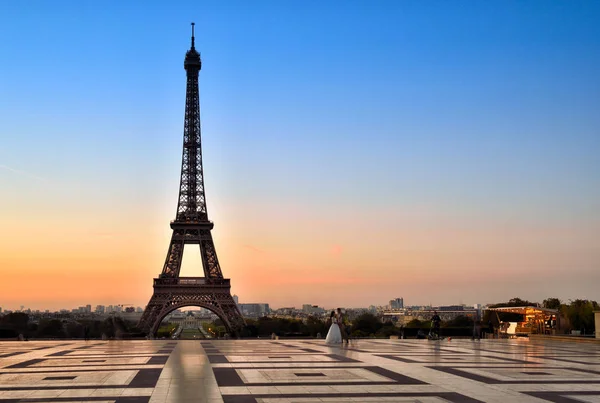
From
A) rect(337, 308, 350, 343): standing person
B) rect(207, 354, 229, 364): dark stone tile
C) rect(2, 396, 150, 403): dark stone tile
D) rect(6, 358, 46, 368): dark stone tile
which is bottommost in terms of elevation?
rect(6, 358, 46, 368): dark stone tile

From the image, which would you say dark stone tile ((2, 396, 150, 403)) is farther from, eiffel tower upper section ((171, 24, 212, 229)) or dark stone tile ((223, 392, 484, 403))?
eiffel tower upper section ((171, 24, 212, 229))

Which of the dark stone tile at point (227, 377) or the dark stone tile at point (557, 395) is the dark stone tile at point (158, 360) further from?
the dark stone tile at point (557, 395)

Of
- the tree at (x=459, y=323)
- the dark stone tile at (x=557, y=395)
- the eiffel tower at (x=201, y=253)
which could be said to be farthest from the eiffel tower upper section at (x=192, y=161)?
the dark stone tile at (x=557, y=395)

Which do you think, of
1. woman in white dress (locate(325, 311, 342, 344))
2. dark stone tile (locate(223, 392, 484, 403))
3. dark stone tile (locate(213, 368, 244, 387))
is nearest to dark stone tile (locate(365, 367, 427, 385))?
dark stone tile (locate(223, 392, 484, 403))

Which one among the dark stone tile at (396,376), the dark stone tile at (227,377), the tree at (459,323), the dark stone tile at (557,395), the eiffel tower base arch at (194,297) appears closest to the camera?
the dark stone tile at (557,395)

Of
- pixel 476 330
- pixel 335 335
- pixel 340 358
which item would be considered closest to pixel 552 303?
pixel 476 330

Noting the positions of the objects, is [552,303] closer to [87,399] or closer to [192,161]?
[192,161]

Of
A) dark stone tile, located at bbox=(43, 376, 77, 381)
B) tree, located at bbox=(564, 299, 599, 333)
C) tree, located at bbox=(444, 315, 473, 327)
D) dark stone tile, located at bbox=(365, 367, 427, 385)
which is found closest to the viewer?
dark stone tile, located at bbox=(365, 367, 427, 385)
